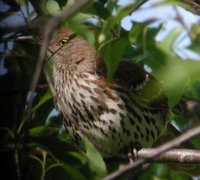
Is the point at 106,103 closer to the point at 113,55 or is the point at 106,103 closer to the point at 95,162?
the point at 95,162

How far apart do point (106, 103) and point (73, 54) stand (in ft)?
2.49

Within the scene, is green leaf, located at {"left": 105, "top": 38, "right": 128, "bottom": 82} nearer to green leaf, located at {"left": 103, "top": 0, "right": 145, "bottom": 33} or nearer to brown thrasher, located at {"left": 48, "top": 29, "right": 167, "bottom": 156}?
green leaf, located at {"left": 103, "top": 0, "right": 145, "bottom": 33}

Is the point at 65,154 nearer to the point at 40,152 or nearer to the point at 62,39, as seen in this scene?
the point at 40,152

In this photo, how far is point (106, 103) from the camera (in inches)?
152

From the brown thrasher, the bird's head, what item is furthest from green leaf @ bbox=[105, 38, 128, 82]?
the bird's head

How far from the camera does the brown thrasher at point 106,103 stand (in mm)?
3871

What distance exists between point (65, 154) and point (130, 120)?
928 mm

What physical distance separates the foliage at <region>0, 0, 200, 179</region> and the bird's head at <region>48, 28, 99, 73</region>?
431 millimetres

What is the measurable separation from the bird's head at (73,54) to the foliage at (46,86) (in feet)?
1.41

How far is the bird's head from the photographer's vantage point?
421 cm

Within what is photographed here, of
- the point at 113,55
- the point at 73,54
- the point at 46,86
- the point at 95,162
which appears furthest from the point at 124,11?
the point at 73,54

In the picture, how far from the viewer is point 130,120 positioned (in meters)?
3.94

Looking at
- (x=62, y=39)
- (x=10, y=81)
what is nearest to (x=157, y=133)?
(x=62, y=39)

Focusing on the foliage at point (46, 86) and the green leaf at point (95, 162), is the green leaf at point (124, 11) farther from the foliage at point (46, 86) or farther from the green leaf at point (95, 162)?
the green leaf at point (95, 162)
